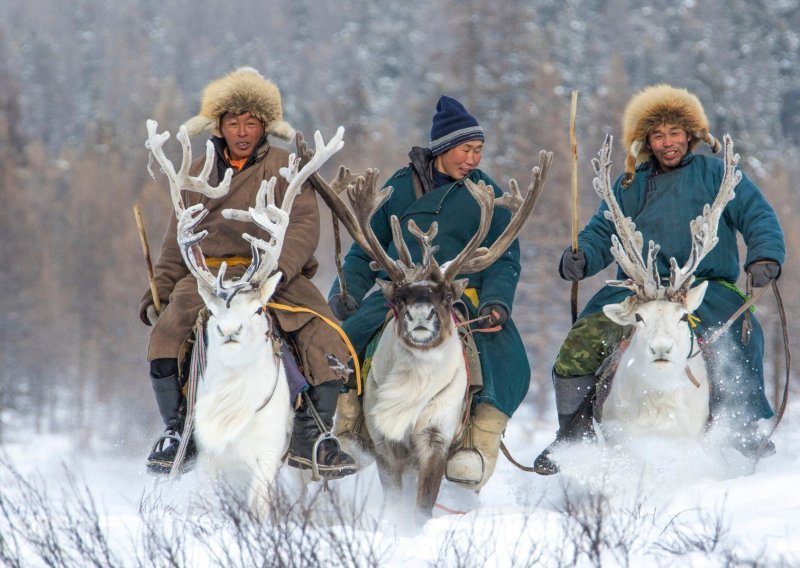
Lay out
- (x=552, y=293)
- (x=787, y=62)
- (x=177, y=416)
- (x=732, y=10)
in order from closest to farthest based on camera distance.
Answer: (x=177, y=416) → (x=552, y=293) → (x=787, y=62) → (x=732, y=10)

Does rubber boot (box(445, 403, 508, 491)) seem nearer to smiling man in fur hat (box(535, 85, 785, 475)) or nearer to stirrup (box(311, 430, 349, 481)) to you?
smiling man in fur hat (box(535, 85, 785, 475))

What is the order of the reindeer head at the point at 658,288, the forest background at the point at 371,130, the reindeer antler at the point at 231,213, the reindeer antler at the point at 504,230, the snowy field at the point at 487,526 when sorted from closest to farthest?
the snowy field at the point at 487,526
the reindeer antler at the point at 231,213
the reindeer head at the point at 658,288
the reindeer antler at the point at 504,230
the forest background at the point at 371,130

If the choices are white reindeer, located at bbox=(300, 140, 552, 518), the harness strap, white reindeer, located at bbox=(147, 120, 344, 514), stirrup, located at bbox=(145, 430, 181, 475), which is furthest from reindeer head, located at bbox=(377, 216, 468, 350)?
stirrup, located at bbox=(145, 430, 181, 475)

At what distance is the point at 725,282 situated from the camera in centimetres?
760

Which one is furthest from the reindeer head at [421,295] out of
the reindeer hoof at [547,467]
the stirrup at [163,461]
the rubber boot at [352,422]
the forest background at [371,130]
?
the forest background at [371,130]

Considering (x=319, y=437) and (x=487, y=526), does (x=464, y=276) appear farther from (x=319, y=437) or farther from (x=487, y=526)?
(x=487, y=526)

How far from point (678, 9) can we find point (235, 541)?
55328 mm

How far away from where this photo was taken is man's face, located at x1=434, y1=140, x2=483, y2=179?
7.64 metres

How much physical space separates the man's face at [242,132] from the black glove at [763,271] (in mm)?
3074

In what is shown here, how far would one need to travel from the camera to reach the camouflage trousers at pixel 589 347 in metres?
7.46

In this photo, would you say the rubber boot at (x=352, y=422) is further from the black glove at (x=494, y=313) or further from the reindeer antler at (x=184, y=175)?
the reindeer antler at (x=184, y=175)

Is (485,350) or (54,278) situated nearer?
(485,350)

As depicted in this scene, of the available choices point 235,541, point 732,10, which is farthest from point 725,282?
point 732,10

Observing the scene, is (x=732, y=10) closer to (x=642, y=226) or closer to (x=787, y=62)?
(x=787, y=62)
